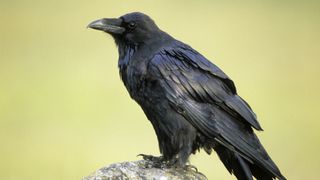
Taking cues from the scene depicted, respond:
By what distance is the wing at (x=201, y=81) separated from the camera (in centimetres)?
870

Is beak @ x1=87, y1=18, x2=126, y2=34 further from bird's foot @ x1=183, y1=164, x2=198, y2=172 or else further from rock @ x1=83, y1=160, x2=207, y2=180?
bird's foot @ x1=183, y1=164, x2=198, y2=172

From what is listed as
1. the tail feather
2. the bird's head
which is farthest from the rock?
the bird's head

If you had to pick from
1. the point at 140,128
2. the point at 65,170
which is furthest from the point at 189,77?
the point at 140,128

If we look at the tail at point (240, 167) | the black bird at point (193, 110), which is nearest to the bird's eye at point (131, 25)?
the black bird at point (193, 110)

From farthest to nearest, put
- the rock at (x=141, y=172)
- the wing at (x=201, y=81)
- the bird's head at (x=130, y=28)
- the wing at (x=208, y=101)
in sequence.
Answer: the bird's head at (x=130, y=28)
the wing at (x=201, y=81)
the wing at (x=208, y=101)
the rock at (x=141, y=172)

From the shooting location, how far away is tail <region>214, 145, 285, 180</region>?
865 cm

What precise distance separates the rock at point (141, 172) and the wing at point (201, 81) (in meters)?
0.67

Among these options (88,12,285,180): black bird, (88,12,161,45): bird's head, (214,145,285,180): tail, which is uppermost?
(88,12,161,45): bird's head

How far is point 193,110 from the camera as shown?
8.69 meters

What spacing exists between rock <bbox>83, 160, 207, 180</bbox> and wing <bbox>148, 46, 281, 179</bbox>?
42cm

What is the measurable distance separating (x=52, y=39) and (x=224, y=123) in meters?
6.75

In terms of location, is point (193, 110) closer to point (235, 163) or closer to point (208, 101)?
point (208, 101)

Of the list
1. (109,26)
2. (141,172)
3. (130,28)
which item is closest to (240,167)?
(141,172)

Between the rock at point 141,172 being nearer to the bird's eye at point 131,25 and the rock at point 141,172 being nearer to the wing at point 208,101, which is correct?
the wing at point 208,101
